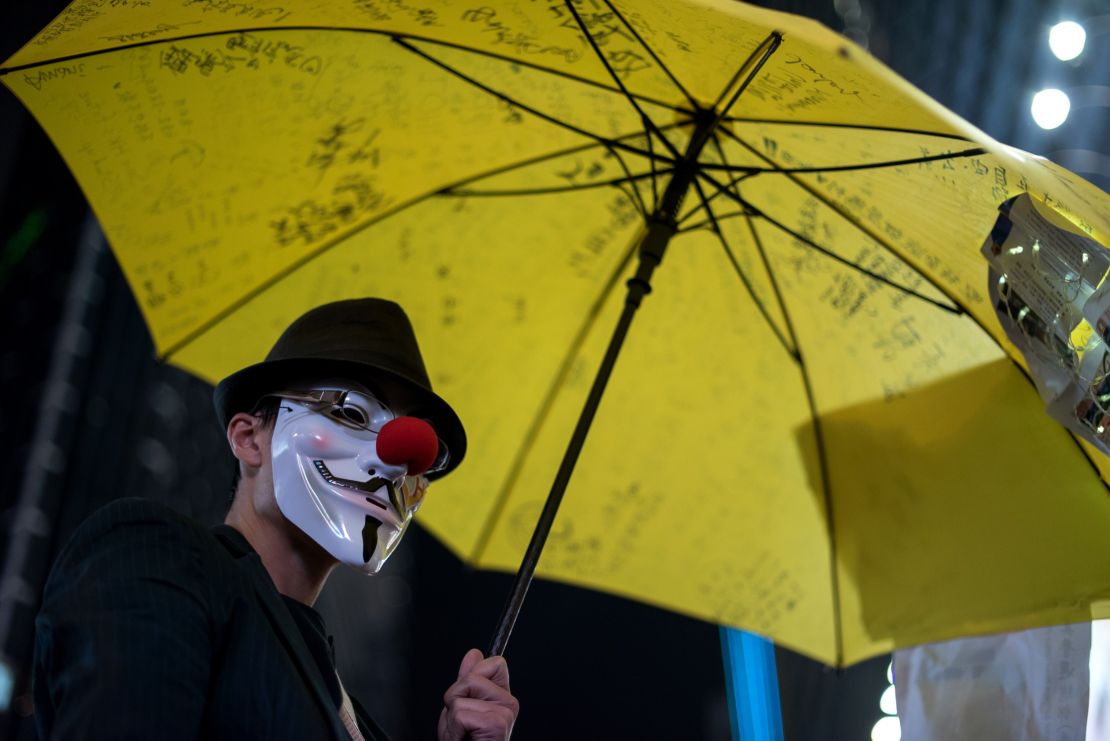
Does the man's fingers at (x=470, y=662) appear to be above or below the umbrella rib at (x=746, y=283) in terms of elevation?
below

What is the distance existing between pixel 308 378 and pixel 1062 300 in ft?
3.82

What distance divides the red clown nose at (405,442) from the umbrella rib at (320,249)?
0.64m

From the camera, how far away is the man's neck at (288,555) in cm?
173

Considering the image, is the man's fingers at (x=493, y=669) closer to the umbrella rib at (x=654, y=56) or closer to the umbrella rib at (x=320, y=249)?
the umbrella rib at (x=320, y=249)

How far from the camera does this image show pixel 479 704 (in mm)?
1711

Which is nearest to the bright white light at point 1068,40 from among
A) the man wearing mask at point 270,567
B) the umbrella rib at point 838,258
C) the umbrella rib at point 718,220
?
the umbrella rib at point 838,258

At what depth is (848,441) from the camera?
8.20ft

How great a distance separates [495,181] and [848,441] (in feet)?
2.80

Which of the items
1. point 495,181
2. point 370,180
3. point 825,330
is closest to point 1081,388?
point 825,330

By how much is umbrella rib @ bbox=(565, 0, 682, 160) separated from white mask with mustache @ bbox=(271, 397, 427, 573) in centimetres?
70

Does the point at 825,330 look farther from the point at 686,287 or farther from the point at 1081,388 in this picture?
the point at 1081,388

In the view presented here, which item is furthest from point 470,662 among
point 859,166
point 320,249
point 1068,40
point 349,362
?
point 1068,40

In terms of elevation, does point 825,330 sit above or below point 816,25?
above

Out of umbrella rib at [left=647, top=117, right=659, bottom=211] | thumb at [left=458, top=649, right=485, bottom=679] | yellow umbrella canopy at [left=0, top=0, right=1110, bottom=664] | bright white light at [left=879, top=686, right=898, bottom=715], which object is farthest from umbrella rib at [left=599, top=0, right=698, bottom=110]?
bright white light at [left=879, top=686, right=898, bottom=715]
